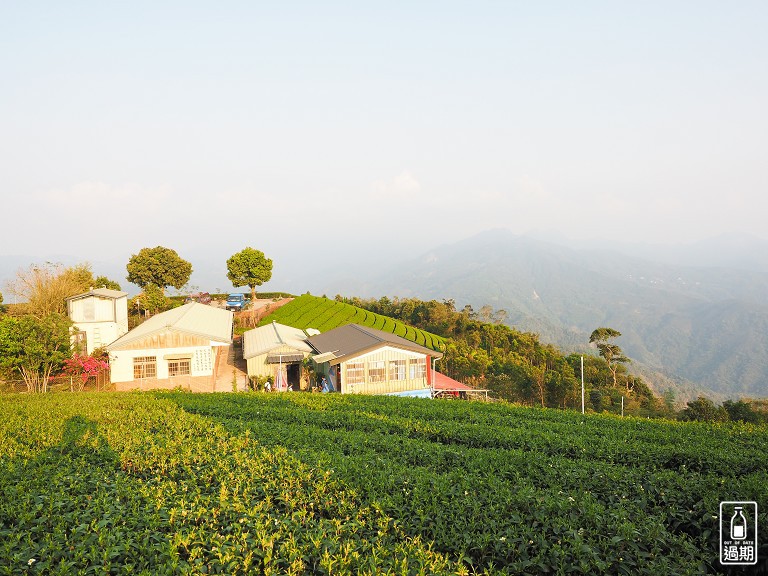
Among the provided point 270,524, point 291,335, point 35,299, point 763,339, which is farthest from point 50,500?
point 763,339

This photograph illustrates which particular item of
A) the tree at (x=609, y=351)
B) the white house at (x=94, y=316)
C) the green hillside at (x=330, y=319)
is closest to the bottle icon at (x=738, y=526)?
the white house at (x=94, y=316)

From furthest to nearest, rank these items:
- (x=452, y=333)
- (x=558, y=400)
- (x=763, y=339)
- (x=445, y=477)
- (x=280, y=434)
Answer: (x=763, y=339)
(x=452, y=333)
(x=558, y=400)
(x=280, y=434)
(x=445, y=477)

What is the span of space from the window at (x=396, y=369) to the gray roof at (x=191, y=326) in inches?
390

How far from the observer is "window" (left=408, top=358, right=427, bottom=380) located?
75.6 ft

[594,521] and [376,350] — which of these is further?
[376,350]

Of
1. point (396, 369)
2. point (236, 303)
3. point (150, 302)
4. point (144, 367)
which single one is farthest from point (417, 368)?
point (236, 303)

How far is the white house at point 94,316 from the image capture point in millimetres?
28109

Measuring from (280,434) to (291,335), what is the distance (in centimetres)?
2142

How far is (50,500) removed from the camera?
216 inches

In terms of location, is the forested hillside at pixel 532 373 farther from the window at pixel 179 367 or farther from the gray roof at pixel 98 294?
the gray roof at pixel 98 294

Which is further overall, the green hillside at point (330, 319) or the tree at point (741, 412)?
the green hillside at point (330, 319)

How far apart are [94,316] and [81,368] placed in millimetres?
7544

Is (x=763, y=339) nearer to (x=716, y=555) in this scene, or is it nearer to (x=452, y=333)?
(x=452, y=333)

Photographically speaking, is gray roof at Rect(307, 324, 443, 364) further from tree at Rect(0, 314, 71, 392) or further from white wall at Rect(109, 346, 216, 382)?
tree at Rect(0, 314, 71, 392)
